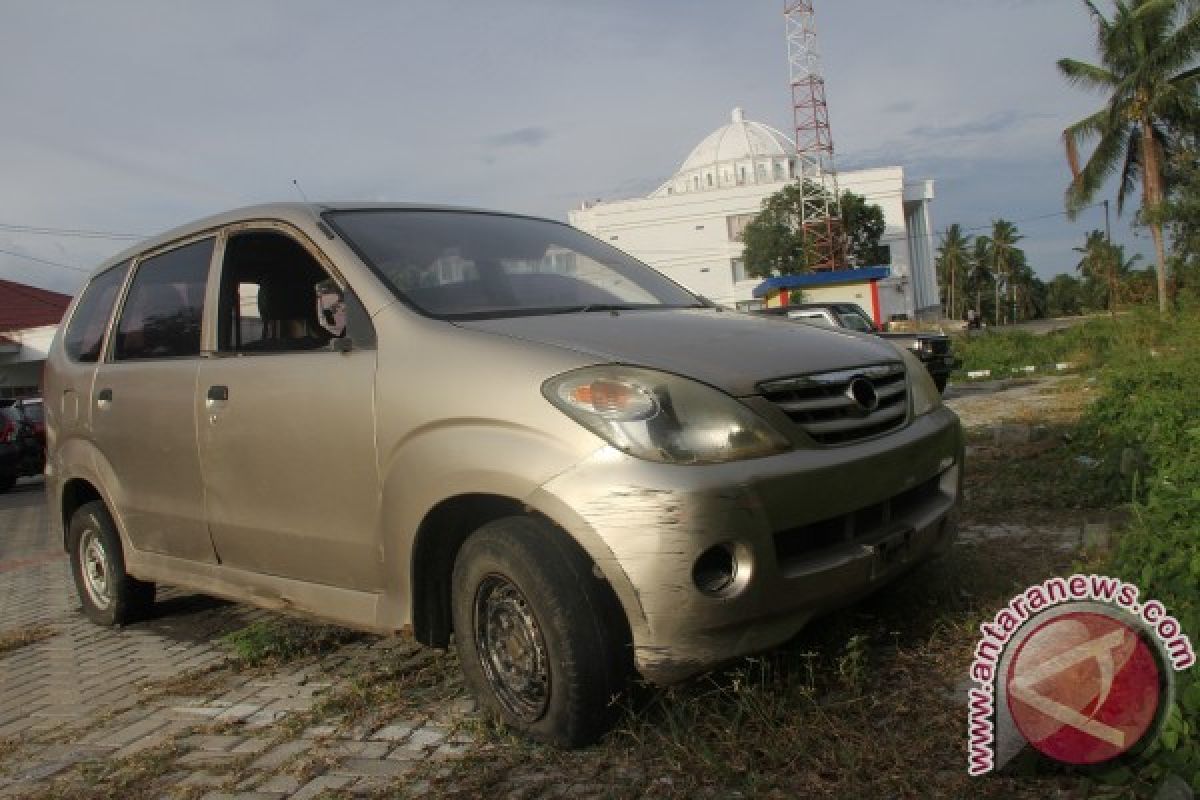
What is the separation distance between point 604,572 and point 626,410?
0.44m

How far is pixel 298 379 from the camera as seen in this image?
339 cm

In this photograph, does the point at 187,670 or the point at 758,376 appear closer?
→ the point at 758,376

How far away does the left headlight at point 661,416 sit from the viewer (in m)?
2.56

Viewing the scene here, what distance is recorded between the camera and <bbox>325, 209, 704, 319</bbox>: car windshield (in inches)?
132

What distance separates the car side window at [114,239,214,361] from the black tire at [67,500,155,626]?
908 mm

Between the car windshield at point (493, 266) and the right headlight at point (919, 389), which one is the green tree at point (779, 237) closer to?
the car windshield at point (493, 266)

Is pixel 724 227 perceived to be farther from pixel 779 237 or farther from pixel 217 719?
pixel 217 719

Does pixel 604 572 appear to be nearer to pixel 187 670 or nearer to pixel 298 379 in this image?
pixel 298 379

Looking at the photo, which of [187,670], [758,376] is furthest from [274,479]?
[758,376]

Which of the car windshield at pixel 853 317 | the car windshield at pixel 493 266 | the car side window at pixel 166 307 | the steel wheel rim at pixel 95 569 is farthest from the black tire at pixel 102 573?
the car windshield at pixel 853 317

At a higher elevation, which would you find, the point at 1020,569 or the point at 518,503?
the point at 518,503

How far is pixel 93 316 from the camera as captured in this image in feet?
16.3
